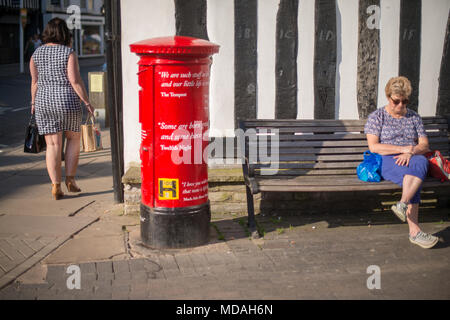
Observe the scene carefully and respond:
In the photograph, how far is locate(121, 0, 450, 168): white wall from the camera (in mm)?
5930

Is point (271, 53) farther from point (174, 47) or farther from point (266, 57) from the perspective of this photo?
point (174, 47)

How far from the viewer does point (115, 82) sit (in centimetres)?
607

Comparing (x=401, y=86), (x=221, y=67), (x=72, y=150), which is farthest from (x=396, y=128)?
(x=72, y=150)

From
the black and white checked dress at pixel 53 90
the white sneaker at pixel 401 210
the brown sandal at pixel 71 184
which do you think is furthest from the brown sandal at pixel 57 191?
the white sneaker at pixel 401 210

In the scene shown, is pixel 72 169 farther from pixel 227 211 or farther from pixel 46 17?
pixel 46 17

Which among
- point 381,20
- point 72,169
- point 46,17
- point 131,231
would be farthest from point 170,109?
point 46,17

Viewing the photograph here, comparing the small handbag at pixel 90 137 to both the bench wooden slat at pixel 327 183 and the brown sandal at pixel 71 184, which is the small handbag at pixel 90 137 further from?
the bench wooden slat at pixel 327 183

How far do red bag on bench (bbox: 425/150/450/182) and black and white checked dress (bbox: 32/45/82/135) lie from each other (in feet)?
12.2

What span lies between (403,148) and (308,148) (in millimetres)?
955

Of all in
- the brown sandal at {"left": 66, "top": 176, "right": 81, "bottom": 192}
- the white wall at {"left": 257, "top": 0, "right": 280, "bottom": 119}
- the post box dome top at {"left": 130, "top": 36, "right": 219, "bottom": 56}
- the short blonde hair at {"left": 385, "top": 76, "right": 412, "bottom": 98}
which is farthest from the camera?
the brown sandal at {"left": 66, "top": 176, "right": 81, "bottom": 192}

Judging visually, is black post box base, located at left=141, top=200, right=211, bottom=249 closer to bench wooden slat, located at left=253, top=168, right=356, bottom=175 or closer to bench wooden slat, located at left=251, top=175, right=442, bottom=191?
bench wooden slat, located at left=251, top=175, right=442, bottom=191

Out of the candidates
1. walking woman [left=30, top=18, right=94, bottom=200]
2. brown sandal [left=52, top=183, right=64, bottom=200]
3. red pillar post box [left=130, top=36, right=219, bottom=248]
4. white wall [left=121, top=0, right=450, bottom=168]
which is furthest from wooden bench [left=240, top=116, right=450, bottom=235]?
brown sandal [left=52, top=183, right=64, bottom=200]

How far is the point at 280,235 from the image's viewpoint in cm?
538

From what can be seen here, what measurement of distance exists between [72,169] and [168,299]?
3.07 meters
